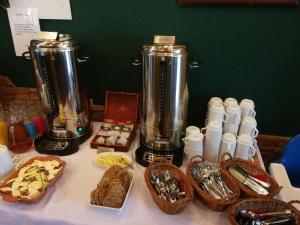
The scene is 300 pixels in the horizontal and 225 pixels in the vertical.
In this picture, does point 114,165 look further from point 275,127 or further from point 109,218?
point 275,127

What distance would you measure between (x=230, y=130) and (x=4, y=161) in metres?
0.86

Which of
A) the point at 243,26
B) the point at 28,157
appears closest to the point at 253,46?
the point at 243,26

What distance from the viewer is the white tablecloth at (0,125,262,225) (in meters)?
0.74

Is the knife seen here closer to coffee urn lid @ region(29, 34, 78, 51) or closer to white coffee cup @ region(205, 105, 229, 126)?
white coffee cup @ region(205, 105, 229, 126)

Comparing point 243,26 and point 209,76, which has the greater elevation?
point 243,26

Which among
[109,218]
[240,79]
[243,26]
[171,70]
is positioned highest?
A: [243,26]

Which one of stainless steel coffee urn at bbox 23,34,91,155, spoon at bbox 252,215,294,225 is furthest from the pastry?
spoon at bbox 252,215,294,225

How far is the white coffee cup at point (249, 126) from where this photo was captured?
93cm

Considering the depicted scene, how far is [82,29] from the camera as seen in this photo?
3.71 ft

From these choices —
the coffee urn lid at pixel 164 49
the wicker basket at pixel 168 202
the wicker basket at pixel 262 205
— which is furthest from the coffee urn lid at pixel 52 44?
the wicker basket at pixel 262 205

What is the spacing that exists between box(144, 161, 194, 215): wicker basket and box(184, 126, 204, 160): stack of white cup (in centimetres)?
11

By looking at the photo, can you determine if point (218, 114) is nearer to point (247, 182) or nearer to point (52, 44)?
point (247, 182)

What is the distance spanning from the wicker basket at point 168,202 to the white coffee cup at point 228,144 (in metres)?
0.21

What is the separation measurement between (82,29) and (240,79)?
0.76 m
